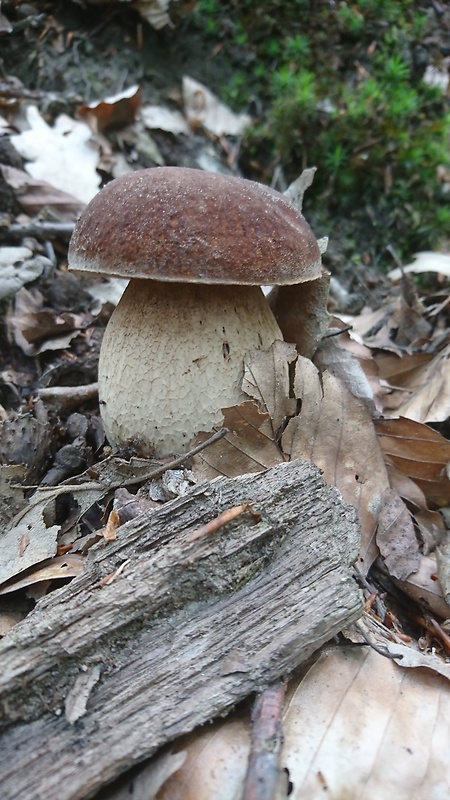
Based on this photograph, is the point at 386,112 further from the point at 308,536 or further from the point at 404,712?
the point at 404,712

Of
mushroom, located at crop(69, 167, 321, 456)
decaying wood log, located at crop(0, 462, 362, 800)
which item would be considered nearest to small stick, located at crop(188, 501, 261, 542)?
decaying wood log, located at crop(0, 462, 362, 800)

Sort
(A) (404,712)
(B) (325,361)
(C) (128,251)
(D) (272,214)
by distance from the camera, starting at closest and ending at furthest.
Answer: (A) (404,712) < (C) (128,251) < (D) (272,214) < (B) (325,361)

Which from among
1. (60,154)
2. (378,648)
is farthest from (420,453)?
(60,154)

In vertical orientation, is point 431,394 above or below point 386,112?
below

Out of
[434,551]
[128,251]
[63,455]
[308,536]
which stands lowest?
[434,551]

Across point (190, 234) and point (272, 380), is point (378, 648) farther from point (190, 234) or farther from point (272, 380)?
point (190, 234)

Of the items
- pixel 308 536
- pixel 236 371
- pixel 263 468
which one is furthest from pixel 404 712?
pixel 236 371

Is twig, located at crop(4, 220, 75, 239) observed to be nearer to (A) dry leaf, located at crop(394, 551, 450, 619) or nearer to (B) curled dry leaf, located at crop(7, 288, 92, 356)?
(B) curled dry leaf, located at crop(7, 288, 92, 356)
